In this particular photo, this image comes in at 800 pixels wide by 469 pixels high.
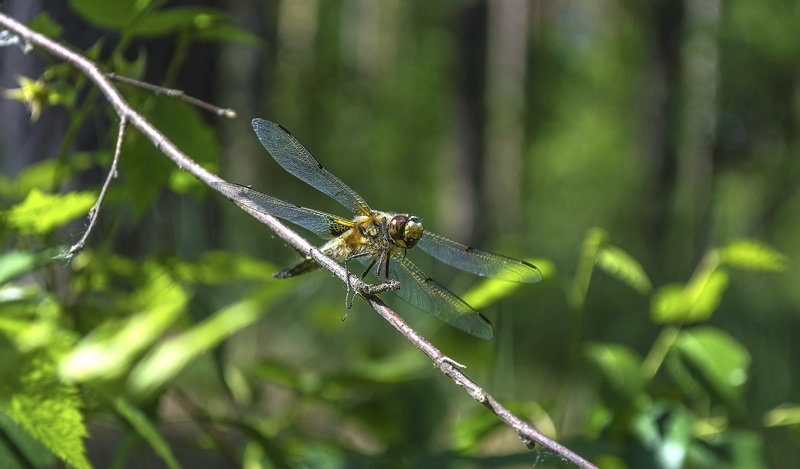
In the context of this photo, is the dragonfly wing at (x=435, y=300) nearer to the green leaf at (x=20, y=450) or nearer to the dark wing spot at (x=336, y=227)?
the dark wing spot at (x=336, y=227)

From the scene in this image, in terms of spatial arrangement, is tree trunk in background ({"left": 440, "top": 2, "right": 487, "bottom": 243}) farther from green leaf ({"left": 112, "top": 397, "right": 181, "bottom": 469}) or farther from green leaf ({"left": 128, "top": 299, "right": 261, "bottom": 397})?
green leaf ({"left": 112, "top": 397, "right": 181, "bottom": 469})

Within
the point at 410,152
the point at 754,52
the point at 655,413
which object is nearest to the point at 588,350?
the point at 655,413

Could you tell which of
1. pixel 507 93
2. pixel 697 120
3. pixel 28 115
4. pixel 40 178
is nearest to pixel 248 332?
pixel 28 115

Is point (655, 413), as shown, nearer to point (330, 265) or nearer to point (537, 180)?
point (330, 265)

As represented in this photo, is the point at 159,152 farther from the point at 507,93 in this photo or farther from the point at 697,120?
the point at 507,93

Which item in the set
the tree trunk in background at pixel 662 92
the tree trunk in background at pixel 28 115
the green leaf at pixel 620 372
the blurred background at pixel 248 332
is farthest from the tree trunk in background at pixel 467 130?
the green leaf at pixel 620 372

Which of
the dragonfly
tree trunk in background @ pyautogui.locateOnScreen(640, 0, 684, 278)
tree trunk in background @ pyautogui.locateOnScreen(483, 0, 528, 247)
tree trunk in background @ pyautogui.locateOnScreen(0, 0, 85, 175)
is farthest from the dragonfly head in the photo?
tree trunk in background @ pyautogui.locateOnScreen(483, 0, 528, 247)
